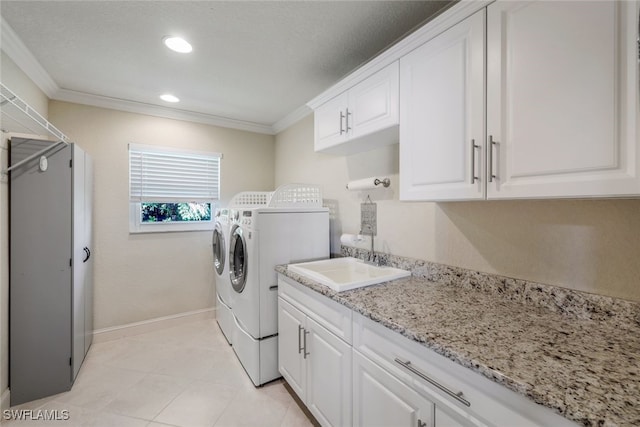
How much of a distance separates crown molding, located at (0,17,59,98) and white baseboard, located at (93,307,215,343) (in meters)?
2.32

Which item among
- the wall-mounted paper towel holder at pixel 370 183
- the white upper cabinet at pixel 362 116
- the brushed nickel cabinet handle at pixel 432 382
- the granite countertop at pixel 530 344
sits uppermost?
the white upper cabinet at pixel 362 116

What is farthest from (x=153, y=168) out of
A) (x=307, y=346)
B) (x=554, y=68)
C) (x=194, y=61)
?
(x=554, y=68)

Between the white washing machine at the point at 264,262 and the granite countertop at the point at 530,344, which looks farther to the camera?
the white washing machine at the point at 264,262

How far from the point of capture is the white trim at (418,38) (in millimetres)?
1142

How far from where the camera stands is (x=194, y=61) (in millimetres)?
2049

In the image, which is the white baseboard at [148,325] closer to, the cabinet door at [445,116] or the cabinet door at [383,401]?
the cabinet door at [383,401]

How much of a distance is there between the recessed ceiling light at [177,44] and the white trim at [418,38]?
3.35ft

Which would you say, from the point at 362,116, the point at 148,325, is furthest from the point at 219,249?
the point at 362,116

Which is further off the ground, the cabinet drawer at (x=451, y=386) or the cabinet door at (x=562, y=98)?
the cabinet door at (x=562, y=98)

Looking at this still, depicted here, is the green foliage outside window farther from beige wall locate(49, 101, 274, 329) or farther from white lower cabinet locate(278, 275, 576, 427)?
white lower cabinet locate(278, 275, 576, 427)

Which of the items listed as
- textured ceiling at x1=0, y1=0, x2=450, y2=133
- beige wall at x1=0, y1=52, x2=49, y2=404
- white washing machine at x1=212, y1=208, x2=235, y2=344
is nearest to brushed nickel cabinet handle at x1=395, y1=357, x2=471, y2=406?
textured ceiling at x1=0, y1=0, x2=450, y2=133

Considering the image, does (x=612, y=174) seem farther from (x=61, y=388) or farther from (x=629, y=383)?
(x=61, y=388)

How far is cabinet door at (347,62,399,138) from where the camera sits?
1509 millimetres

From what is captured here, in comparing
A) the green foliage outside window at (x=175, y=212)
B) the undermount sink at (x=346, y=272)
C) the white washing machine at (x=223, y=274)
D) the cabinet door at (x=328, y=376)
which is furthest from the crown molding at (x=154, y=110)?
the cabinet door at (x=328, y=376)
